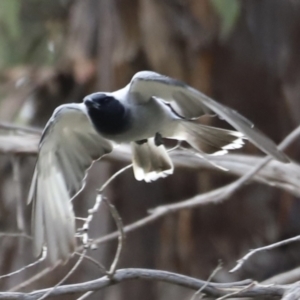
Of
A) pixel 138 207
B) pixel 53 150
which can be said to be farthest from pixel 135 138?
pixel 138 207

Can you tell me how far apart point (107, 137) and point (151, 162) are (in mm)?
340

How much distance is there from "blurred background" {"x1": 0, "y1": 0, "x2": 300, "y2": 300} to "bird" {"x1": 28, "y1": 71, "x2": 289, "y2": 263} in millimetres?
1407

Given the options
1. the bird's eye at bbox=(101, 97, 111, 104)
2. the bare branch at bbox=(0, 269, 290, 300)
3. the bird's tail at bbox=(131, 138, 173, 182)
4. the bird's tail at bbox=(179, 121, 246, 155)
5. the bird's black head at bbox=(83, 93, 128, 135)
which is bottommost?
the bare branch at bbox=(0, 269, 290, 300)

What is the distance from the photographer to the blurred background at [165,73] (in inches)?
156

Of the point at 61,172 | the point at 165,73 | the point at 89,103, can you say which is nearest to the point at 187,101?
the point at 89,103

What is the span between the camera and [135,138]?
213 centimetres

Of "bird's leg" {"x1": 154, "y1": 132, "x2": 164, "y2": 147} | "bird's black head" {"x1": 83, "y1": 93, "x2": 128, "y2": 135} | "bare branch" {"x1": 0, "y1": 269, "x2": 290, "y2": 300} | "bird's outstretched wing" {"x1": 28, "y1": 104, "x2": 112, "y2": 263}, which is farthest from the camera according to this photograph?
"bird's leg" {"x1": 154, "y1": 132, "x2": 164, "y2": 147}

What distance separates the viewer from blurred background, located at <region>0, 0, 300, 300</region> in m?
3.96

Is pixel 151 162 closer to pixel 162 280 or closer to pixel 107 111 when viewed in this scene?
pixel 107 111

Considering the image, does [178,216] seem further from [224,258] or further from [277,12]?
[277,12]

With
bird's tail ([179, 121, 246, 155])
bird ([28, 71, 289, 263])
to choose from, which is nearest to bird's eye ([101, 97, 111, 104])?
bird ([28, 71, 289, 263])

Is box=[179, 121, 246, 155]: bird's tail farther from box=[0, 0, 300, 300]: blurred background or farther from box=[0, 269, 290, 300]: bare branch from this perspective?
box=[0, 0, 300, 300]: blurred background

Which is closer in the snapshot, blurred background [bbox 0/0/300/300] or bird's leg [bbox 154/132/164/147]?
bird's leg [bbox 154/132/164/147]

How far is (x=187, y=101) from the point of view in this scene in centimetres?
209
